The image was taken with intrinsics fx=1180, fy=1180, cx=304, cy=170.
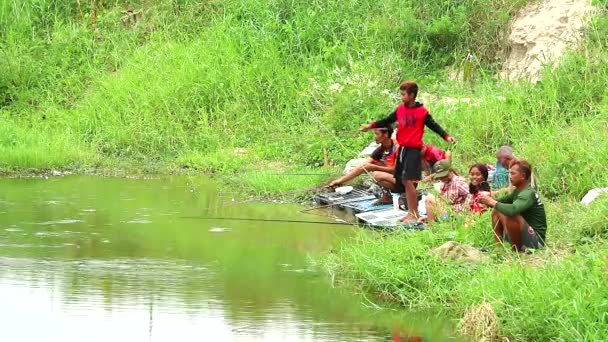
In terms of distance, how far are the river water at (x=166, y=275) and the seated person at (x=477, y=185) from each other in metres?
1.38

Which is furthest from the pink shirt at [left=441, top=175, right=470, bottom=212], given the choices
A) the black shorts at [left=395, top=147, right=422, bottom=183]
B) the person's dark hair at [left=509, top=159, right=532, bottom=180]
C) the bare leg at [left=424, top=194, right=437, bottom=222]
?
the person's dark hair at [left=509, top=159, right=532, bottom=180]

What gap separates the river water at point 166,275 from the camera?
764 centimetres

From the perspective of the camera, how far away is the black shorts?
1044cm

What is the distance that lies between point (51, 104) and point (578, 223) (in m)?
10.3

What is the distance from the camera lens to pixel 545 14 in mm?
16094

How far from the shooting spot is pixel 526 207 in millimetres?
8219

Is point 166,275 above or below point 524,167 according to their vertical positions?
below

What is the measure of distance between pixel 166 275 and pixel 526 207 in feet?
9.27

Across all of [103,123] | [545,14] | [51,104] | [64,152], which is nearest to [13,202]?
[64,152]

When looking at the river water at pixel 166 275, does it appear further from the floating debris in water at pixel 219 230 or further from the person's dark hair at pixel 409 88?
the person's dark hair at pixel 409 88

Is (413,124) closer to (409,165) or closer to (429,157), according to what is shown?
→ (409,165)

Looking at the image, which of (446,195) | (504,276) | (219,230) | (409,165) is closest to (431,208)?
(446,195)

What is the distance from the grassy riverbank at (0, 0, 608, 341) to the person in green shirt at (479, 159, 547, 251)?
3.00 ft

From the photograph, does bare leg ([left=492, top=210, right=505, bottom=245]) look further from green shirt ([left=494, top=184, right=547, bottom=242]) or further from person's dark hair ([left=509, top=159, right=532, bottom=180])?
person's dark hair ([left=509, top=159, right=532, bottom=180])
